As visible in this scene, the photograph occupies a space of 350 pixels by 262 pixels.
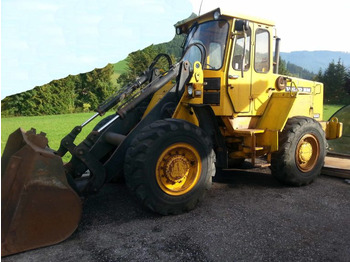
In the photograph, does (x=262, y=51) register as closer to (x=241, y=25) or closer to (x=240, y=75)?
(x=240, y=75)

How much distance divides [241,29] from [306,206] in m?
2.72

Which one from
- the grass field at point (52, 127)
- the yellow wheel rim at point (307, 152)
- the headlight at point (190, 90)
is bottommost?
the grass field at point (52, 127)

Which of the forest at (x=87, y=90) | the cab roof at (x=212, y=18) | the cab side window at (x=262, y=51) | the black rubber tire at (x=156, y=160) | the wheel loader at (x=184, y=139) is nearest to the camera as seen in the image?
the wheel loader at (x=184, y=139)

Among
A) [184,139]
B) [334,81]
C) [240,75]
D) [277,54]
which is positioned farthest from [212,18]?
[334,81]

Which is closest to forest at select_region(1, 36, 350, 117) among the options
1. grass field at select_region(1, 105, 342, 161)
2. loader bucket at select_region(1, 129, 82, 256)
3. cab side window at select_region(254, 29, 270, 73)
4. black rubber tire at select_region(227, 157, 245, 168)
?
grass field at select_region(1, 105, 342, 161)

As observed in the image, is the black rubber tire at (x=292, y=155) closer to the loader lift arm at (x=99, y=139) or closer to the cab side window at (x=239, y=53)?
the cab side window at (x=239, y=53)

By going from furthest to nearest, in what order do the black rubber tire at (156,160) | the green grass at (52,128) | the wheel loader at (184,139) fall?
the green grass at (52,128) → the black rubber tire at (156,160) → the wheel loader at (184,139)

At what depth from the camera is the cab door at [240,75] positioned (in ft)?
15.6

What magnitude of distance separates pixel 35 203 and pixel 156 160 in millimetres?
1397

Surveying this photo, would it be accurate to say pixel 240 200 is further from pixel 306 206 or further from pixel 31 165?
pixel 31 165

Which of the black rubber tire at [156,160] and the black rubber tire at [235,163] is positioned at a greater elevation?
the black rubber tire at [156,160]

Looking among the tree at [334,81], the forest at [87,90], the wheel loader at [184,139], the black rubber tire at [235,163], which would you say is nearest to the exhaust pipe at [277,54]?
the wheel loader at [184,139]

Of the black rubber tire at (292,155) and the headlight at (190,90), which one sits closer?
the headlight at (190,90)

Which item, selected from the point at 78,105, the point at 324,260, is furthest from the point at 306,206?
the point at 78,105
